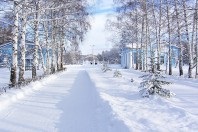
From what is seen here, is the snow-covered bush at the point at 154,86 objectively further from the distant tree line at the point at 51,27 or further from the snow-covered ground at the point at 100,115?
the distant tree line at the point at 51,27

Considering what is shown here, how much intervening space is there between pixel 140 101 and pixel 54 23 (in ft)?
82.3

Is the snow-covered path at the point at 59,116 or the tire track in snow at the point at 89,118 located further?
the snow-covered path at the point at 59,116

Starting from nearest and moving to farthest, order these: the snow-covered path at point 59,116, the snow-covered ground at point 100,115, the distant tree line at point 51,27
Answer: the snow-covered ground at point 100,115
the snow-covered path at point 59,116
the distant tree line at point 51,27

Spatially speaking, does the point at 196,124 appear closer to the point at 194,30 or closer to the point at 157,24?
the point at 194,30

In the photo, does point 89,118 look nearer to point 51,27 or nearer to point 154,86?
point 154,86

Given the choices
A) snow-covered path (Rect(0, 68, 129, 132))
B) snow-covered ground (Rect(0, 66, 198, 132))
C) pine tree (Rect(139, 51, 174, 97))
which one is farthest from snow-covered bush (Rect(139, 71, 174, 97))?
snow-covered path (Rect(0, 68, 129, 132))

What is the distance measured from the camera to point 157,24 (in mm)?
37719

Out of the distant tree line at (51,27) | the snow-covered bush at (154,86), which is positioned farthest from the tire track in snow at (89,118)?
the distant tree line at (51,27)

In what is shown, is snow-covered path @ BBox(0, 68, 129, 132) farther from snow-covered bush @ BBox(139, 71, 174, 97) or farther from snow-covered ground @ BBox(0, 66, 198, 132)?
snow-covered bush @ BBox(139, 71, 174, 97)

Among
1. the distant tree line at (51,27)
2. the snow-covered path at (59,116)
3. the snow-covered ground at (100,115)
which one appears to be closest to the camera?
the snow-covered ground at (100,115)

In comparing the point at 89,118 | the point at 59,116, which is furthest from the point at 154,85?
the point at 59,116

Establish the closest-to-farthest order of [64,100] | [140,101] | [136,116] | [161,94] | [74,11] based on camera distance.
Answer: [136,116] < [140,101] < [161,94] < [64,100] < [74,11]

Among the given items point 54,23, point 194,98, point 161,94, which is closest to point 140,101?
point 161,94

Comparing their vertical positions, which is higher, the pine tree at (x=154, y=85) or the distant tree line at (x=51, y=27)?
the distant tree line at (x=51, y=27)
